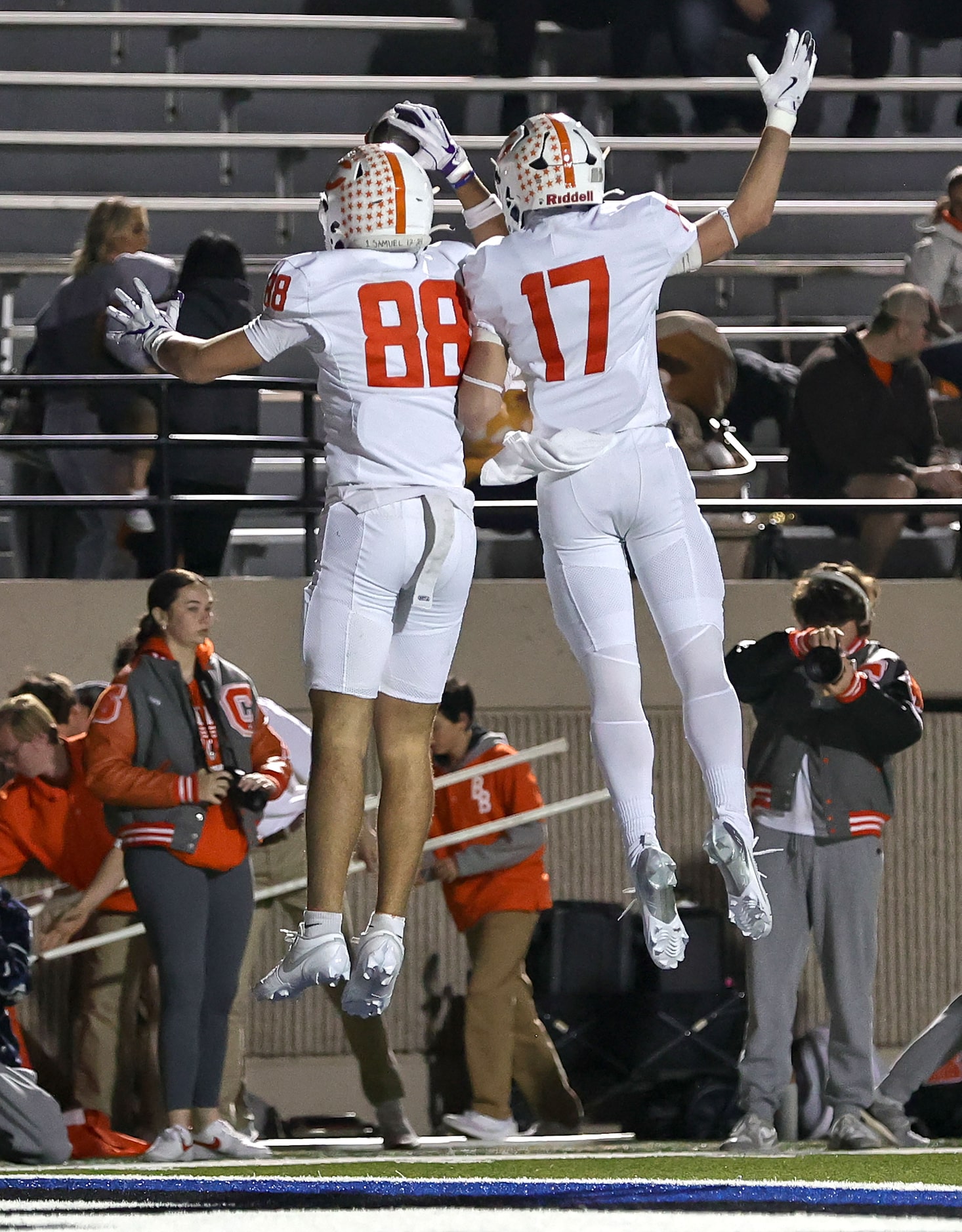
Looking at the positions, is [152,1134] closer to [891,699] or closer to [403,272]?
[891,699]

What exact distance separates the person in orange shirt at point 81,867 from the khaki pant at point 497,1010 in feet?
3.61

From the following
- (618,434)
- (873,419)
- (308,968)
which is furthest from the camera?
(873,419)

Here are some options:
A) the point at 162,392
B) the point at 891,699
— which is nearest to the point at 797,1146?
the point at 891,699

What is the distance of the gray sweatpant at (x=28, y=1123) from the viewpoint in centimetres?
623

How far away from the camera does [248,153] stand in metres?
11.4

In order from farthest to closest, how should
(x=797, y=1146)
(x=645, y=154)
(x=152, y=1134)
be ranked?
(x=645, y=154), (x=152, y=1134), (x=797, y=1146)

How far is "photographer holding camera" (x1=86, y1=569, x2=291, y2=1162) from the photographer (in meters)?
6.25

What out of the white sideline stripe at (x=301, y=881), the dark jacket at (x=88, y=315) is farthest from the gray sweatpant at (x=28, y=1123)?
Result: the dark jacket at (x=88, y=315)

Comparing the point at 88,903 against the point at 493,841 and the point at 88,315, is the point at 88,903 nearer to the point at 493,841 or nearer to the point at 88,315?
the point at 493,841

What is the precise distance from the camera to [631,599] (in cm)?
481

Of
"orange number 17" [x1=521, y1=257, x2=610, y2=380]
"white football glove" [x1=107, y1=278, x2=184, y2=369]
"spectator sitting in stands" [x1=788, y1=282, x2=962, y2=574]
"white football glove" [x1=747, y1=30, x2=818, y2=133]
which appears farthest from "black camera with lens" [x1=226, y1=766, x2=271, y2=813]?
"spectator sitting in stands" [x1=788, y1=282, x2=962, y2=574]

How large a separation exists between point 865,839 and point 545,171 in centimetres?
261

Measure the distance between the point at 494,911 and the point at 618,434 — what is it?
273 cm

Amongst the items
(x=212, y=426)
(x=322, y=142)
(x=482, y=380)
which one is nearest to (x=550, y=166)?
(x=482, y=380)
